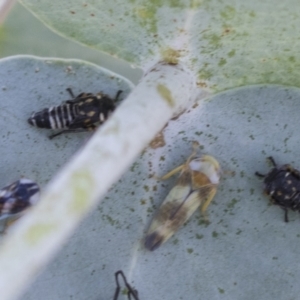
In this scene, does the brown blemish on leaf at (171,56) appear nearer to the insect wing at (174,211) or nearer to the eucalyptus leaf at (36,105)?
the eucalyptus leaf at (36,105)

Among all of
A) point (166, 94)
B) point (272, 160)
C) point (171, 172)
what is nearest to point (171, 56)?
point (166, 94)

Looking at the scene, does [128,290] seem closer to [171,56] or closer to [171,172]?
[171,172]

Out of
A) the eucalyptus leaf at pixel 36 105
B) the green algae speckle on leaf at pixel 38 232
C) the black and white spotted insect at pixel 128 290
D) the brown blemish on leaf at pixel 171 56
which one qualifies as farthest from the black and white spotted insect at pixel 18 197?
the green algae speckle on leaf at pixel 38 232

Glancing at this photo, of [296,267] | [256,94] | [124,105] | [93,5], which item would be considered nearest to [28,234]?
[124,105]

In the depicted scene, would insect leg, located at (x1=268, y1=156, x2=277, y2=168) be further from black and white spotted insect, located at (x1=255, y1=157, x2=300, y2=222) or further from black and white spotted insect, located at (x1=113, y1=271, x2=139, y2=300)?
black and white spotted insect, located at (x1=113, y1=271, x2=139, y2=300)

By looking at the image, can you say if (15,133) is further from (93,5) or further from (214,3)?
(214,3)
